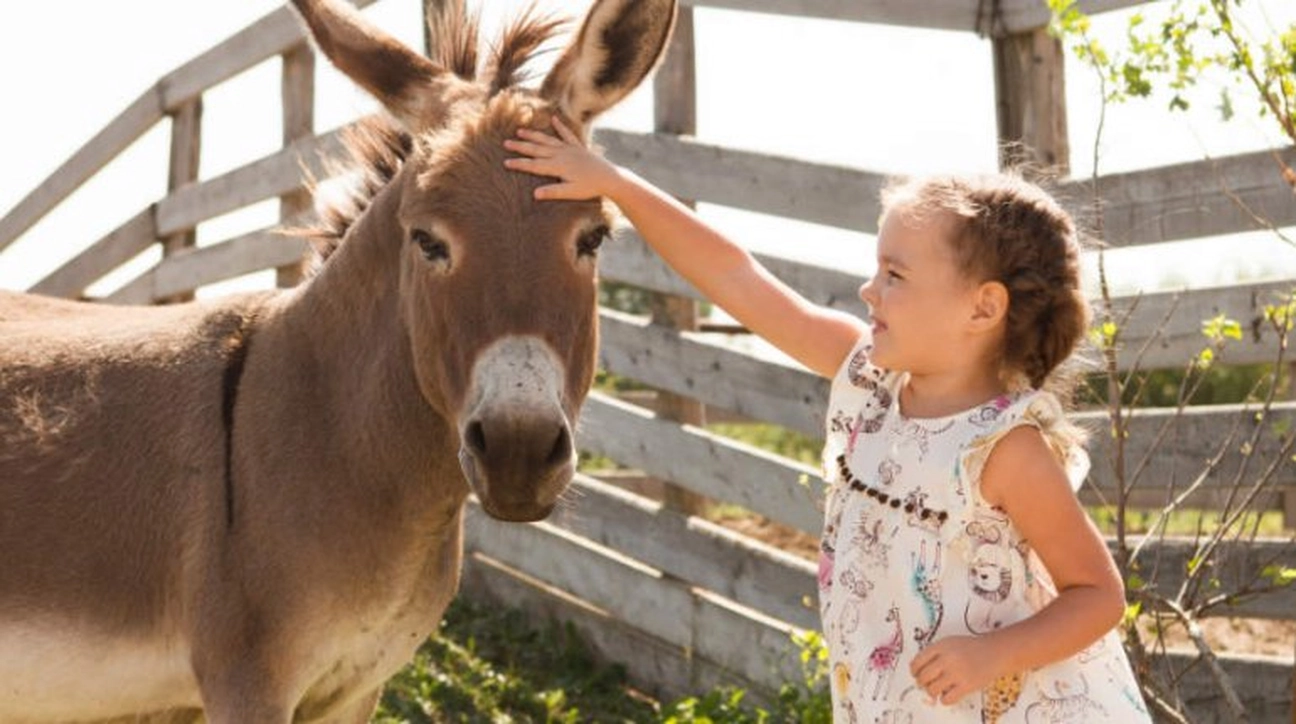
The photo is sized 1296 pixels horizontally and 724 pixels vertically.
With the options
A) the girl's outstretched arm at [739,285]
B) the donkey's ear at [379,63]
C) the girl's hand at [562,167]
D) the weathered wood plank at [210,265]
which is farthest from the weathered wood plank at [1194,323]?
the weathered wood plank at [210,265]

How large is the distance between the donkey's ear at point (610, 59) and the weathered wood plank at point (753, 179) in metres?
2.00

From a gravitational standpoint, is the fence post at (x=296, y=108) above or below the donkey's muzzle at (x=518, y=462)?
above

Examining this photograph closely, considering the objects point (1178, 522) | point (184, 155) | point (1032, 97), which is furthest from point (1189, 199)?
point (184, 155)

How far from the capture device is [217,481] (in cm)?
353

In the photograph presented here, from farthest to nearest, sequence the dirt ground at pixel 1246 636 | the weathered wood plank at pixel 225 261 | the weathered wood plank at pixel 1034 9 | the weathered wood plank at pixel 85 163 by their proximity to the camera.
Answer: the weathered wood plank at pixel 85 163 < the weathered wood plank at pixel 225 261 < the dirt ground at pixel 1246 636 < the weathered wood plank at pixel 1034 9

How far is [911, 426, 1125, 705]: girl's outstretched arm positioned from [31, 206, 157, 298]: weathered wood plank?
8929mm

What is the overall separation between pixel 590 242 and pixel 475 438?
511mm

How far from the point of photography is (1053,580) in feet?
9.24

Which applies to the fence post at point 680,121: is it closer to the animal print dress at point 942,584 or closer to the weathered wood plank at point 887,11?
the weathered wood plank at point 887,11

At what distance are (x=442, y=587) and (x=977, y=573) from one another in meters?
1.30

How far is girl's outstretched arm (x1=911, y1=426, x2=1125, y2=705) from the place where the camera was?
2.73 metres

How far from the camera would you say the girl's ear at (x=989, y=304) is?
2932 millimetres

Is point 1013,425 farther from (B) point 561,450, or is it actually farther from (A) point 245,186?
(A) point 245,186

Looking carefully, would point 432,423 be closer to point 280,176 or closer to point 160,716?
point 160,716
